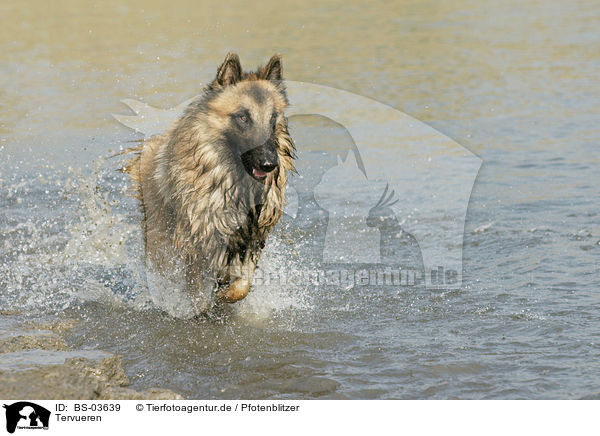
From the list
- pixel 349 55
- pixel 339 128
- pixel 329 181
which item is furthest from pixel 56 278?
pixel 349 55

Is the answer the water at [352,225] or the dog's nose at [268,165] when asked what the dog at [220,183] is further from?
the water at [352,225]

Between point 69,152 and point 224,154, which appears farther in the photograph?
point 69,152

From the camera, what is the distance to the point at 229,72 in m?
5.68

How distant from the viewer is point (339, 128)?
41.4ft

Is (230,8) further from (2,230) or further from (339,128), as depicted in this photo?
(2,230)

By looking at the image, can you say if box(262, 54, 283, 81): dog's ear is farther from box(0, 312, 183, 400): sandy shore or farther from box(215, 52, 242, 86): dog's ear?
box(0, 312, 183, 400): sandy shore

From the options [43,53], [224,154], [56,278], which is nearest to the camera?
[224,154]

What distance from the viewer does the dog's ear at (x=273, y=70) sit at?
592cm

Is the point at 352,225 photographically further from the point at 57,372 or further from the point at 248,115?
the point at 57,372

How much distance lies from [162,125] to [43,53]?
12736mm

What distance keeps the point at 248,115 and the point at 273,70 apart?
529 mm

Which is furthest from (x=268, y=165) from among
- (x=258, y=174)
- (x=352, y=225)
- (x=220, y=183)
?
(x=352, y=225)
